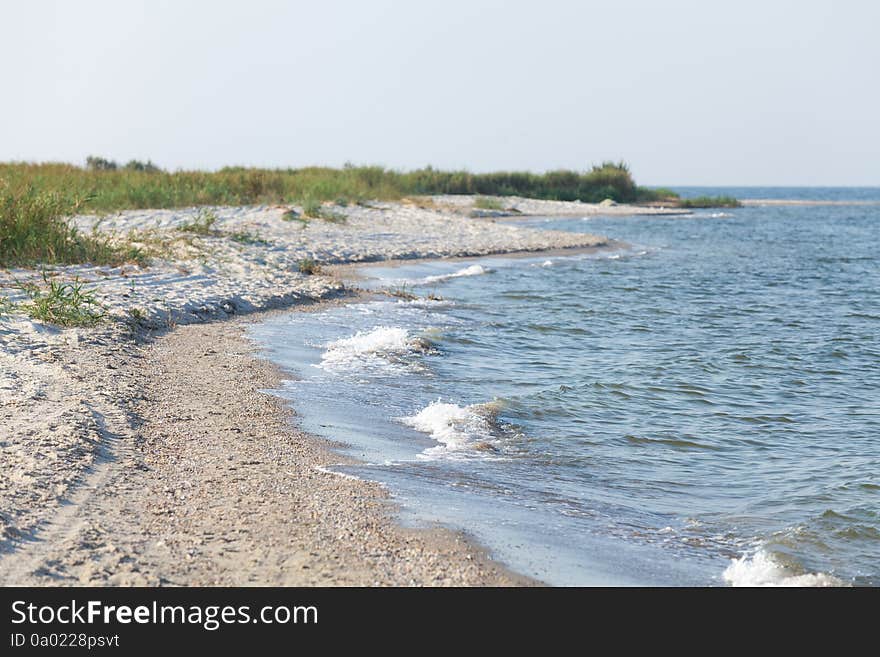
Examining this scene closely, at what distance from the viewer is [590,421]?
866 centimetres

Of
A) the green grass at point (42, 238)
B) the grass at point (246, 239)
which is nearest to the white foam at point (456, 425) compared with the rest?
the green grass at point (42, 238)

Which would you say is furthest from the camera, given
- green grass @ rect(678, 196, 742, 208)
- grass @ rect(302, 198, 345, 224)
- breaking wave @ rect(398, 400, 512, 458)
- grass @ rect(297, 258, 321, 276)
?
green grass @ rect(678, 196, 742, 208)

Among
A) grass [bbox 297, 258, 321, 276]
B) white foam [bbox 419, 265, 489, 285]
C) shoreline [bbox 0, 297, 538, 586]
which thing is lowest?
shoreline [bbox 0, 297, 538, 586]

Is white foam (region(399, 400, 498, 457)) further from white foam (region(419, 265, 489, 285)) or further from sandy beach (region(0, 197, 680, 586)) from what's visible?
white foam (region(419, 265, 489, 285))

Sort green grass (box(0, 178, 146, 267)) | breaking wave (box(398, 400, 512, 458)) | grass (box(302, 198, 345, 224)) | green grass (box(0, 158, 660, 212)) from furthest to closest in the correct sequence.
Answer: grass (box(302, 198, 345, 224)) < green grass (box(0, 158, 660, 212)) < green grass (box(0, 178, 146, 267)) < breaking wave (box(398, 400, 512, 458))

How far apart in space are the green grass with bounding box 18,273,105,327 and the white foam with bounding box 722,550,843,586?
728cm

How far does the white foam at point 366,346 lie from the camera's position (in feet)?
34.4

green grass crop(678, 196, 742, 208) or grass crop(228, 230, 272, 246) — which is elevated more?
green grass crop(678, 196, 742, 208)

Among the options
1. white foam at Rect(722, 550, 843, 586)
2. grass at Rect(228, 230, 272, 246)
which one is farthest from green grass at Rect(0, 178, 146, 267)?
white foam at Rect(722, 550, 843, 586)

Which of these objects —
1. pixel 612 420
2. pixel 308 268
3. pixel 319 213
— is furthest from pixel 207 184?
pixel 612 420

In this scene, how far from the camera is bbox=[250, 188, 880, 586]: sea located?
5.50 m
